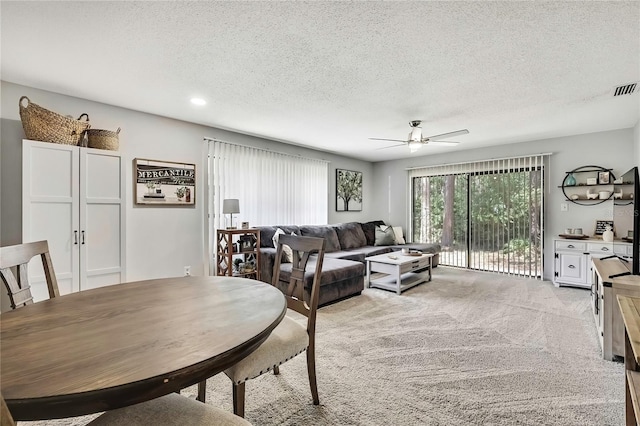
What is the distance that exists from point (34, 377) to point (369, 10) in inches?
85.2

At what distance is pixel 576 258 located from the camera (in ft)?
14.3

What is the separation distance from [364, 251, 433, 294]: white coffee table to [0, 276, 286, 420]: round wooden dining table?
3.01m

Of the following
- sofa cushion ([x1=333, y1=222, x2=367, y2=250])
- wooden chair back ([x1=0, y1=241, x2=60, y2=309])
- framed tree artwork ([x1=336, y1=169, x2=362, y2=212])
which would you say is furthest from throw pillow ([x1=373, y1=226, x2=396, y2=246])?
wooden chair back ([x1=0, y1=241, x2=60, y2=309])

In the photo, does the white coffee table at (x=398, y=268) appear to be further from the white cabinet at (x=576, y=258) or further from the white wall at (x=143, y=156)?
the white wall at (x=143, y=156)

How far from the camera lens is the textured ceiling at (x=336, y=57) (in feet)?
5.90

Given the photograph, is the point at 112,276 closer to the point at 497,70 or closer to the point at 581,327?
the point at 497,70

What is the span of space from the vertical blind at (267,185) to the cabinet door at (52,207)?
66.4 inches

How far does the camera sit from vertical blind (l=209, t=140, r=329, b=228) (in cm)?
437

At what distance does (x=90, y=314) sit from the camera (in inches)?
48.1

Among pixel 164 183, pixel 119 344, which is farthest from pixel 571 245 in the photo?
pixel 164 183

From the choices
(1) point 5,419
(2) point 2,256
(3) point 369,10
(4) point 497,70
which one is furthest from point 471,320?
(2) point 2,256

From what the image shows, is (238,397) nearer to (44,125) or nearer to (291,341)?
(291,341)

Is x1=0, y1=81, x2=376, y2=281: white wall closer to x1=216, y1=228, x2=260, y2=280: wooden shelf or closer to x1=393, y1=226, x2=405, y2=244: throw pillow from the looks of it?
x1=216, y1=228, x2=260, y2=280: wooden shelf

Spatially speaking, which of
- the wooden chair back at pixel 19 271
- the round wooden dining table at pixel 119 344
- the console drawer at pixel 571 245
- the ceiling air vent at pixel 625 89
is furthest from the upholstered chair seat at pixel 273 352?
the console drawer at pixel 571 245
